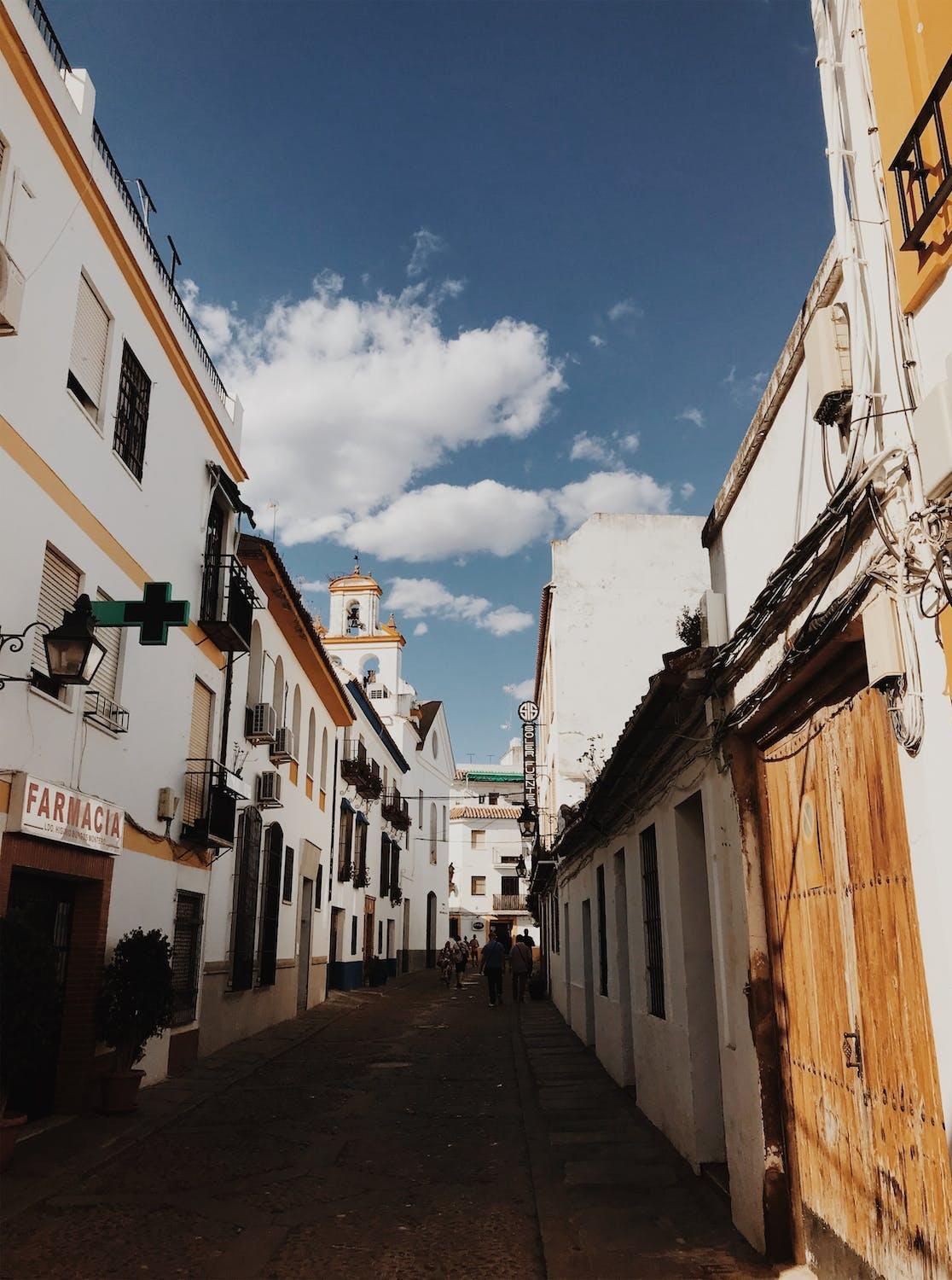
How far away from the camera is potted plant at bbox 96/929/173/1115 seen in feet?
29.2

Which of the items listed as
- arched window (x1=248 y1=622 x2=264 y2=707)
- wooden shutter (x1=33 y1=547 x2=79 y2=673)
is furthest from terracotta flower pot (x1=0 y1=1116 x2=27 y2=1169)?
arched window (x1=248 y1=622 x2=264 y2=707)

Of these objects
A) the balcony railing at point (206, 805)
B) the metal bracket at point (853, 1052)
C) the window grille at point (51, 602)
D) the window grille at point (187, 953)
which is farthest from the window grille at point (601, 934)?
the metal bracket at point (853, 1052)

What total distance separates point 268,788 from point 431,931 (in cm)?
3079

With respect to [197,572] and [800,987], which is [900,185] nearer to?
[800,987]

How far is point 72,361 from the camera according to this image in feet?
29.0

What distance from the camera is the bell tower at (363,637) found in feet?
134

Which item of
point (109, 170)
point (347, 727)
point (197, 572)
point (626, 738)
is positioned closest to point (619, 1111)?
point (626, 738)

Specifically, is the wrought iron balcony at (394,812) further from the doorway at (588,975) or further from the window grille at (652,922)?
the window grille at (652,922)

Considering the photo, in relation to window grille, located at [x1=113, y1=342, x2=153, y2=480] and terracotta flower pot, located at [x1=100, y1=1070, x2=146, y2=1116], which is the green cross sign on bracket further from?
terracotta flower pot, located at [x1=100, y1=1070, x2=146, y2=1116]

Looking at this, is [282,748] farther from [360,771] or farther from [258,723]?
[360,771]

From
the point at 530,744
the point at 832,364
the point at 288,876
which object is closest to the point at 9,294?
the point at 832,364

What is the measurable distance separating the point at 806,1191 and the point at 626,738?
12.1 ft

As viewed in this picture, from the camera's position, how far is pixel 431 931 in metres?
44.5

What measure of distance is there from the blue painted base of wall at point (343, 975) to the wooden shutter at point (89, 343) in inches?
723
